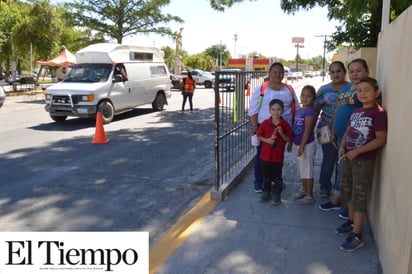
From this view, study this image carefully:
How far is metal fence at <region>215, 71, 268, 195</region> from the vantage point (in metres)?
5.29

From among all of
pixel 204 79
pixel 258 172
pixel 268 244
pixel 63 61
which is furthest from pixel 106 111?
pixel 204 79

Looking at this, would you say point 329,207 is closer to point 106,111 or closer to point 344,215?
point 344,215

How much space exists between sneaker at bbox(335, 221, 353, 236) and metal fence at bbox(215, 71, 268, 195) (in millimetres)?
1658

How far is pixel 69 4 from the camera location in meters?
31.1

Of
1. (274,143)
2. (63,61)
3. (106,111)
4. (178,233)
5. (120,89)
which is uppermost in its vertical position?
(63,61)

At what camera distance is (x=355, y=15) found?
8.07 m

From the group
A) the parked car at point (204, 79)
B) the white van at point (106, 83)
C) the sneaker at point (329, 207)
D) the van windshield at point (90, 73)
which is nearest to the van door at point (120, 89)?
the white van at point (106, 83)

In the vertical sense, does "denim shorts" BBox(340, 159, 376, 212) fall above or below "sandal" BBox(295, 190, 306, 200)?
above

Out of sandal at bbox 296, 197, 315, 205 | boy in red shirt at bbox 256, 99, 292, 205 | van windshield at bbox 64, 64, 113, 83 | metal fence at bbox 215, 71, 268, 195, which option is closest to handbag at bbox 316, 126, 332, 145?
boy in red shirt at bbox 256, 99, 292, 205

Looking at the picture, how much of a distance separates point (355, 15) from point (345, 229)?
5.35 m

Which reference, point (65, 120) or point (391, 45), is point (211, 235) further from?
point (65, 120)

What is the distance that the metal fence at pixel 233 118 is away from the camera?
5289 millimetres

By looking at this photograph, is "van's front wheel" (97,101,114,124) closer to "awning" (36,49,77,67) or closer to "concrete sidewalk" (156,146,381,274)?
"concrete sidewalk" (156,146,381,274)

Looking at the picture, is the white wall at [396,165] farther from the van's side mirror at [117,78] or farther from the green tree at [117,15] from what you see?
the green tree at [117,15]
